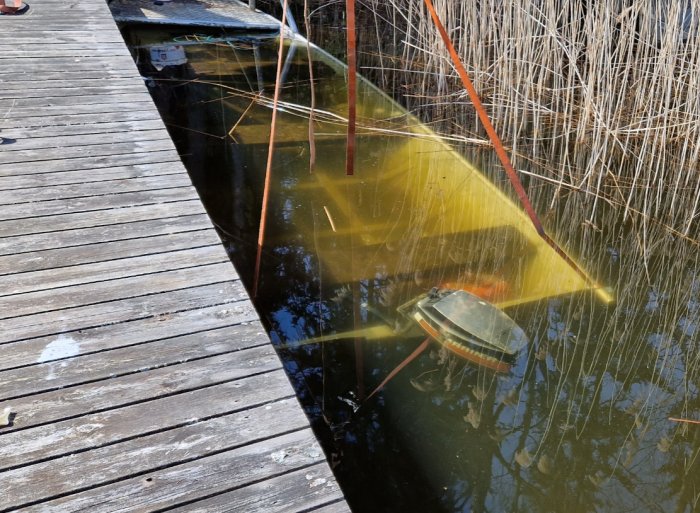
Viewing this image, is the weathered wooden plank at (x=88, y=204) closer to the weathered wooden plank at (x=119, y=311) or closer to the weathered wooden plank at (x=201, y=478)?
the weathered wooden plank at (x=119, y=311)

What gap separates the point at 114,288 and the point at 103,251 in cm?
21

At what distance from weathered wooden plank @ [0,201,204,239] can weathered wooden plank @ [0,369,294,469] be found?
0.84 m

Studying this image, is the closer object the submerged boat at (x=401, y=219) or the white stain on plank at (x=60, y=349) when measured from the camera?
the white stain on plank at (x=60, y=349)

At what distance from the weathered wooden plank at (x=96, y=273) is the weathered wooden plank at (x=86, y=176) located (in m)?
0.55

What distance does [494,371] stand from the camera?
7.89ft

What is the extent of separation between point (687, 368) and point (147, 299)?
6.43 feet

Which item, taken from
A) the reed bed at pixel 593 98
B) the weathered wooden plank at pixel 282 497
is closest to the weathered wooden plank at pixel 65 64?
the reed bed at pixel 593 98

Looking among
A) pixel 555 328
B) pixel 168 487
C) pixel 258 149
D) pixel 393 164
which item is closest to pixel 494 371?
pixel 555 328

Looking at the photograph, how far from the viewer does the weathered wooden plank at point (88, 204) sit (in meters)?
2.11

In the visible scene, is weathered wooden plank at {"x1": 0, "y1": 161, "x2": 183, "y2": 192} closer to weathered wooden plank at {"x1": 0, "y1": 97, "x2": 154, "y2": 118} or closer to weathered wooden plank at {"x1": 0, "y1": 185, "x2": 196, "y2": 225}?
weathered wooden plank at {"x1": 0, "y1": 185, "x2": 196, "y2": 225}

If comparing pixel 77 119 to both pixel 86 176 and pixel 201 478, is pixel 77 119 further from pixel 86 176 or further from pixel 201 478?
pixel 201 478

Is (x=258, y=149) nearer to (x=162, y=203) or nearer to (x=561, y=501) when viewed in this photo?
(x=162, y=203)

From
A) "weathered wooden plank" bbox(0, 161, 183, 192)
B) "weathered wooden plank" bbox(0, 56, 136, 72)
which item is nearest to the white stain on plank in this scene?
"weathered wooden plank" bbox(0, 161, 183, 192)

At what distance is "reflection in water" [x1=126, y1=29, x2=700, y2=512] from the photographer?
2.06 metres
